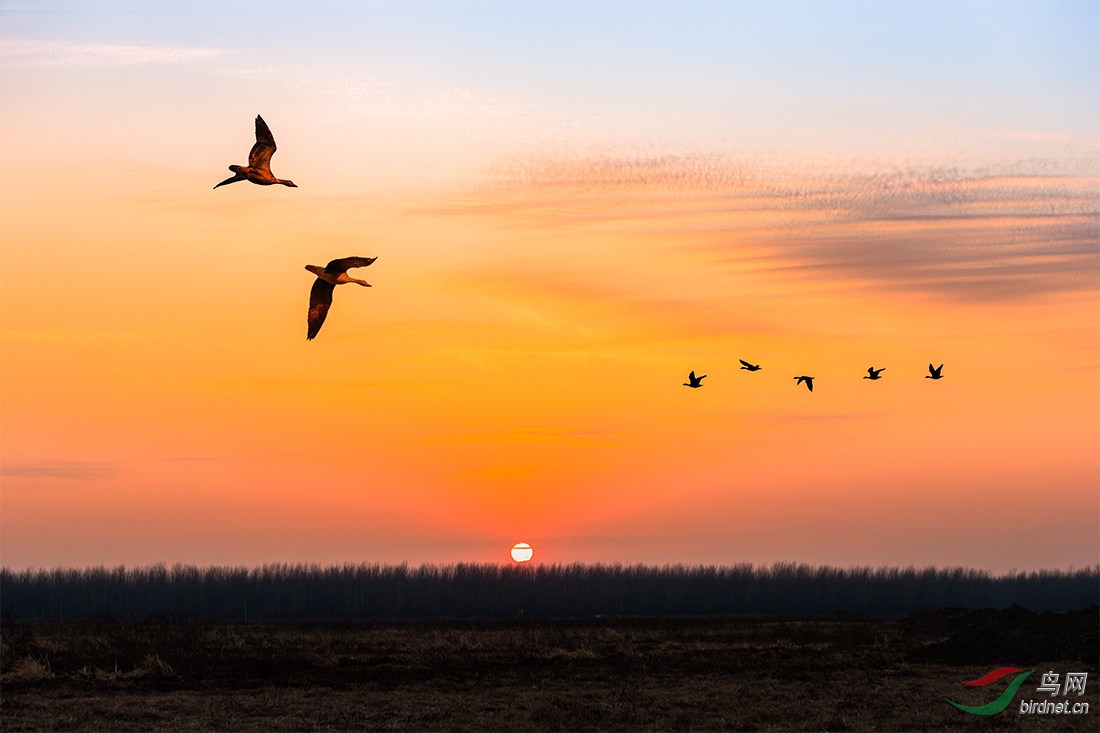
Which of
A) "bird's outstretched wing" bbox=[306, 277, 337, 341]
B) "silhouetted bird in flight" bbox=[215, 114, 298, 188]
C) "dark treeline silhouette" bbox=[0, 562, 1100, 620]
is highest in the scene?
"silhouetted bird in flight" bbox=[215, 114, 298, 188]

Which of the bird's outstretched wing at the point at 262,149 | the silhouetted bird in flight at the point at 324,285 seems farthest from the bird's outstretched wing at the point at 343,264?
the bird's outstretched wing at the point at 262,149

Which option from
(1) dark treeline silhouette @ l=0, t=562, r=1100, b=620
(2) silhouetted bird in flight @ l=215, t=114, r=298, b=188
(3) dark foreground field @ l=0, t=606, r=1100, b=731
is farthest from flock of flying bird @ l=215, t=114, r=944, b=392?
(1) dark treeline silhouette @ l=0, t=562, r=1100, b=620

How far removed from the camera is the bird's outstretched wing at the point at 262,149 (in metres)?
17.1

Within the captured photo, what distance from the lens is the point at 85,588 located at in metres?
158

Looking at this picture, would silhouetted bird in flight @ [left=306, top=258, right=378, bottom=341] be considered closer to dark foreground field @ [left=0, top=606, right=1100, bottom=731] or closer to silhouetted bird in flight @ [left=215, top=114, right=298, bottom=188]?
silhouetted bird in flight @ [left=215, top=114, right=298, bottom=188]

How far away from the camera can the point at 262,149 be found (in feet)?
56.4

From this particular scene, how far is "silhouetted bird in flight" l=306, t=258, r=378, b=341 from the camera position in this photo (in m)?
16.7

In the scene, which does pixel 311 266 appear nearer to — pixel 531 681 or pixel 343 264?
pixel 343 264

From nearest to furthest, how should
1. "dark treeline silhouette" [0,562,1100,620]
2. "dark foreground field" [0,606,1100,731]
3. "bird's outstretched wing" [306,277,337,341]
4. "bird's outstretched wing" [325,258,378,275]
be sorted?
1. "bird's outstretched wing" [325,258,378,275]
2. "bird's outstretched wing" [306,277,337,341]
3. "dark foreground field" [0,606,1100,731]
4. "dark treeline silhouette" [0,562,1100,620]

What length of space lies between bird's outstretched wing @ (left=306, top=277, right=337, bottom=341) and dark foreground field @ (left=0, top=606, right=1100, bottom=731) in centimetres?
956

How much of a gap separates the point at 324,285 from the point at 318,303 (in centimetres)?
35

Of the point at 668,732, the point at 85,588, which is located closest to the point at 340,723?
the point at 668,732

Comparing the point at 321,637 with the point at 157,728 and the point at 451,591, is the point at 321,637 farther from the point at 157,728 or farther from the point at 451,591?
the point at 451,591

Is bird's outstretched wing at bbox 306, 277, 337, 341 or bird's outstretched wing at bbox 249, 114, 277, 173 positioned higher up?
bird's outstretched wing at bbox 249, 114, 277, 173
